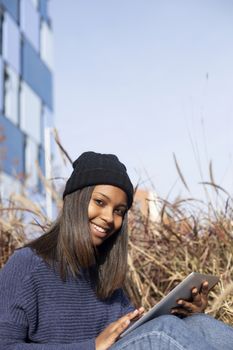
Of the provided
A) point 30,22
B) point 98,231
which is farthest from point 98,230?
point 30,22

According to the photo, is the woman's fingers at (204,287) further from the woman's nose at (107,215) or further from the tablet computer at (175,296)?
the woman's nose at (107,215)

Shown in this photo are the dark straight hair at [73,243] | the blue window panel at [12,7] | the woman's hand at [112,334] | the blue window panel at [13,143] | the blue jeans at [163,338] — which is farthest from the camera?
the blue window panel at [12,7]

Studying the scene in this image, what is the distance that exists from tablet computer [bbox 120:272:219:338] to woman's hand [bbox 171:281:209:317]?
2 centimetres

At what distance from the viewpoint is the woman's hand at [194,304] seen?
8.96 ft

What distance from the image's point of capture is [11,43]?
20.4 m

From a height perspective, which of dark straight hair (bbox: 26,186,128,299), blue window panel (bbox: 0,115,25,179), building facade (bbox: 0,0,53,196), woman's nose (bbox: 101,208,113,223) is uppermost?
building facade (bbox: 0,0,53,196)

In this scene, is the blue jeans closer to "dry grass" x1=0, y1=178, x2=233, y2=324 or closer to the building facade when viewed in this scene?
"dry grass" x1=0, y1=178, x2=233, y2=324

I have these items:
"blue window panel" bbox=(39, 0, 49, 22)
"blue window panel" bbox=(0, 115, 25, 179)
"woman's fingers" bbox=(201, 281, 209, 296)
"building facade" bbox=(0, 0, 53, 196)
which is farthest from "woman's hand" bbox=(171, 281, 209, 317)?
"blue window panel" bbox=(39, 0, 49, 22)

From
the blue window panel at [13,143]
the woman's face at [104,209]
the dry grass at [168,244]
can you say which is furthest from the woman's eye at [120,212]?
the blue window panel at [13,143]

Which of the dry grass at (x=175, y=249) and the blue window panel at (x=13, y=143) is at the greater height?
the blue window panel at (x=13, y=143)

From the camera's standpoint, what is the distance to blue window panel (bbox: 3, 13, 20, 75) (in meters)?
19.9

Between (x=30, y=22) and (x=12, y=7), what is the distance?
205 cm

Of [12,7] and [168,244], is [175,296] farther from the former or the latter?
[12,7]

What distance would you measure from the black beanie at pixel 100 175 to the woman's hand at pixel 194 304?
1.22 feet
